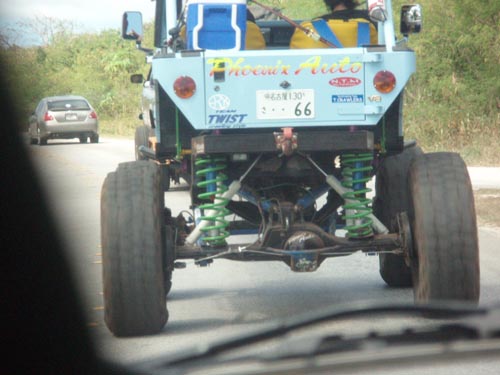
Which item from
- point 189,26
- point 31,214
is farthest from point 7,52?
point 189,26

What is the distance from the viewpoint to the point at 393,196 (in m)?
8.05

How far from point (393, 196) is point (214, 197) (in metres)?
1.37

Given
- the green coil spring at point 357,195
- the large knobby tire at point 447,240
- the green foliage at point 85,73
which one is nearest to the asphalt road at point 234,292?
the green coil spring at point 357,195

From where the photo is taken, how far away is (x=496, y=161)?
20.4 m

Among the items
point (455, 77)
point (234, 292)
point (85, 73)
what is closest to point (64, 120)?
point (455, 77)

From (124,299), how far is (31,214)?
29.5ft

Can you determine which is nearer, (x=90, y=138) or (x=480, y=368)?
(x=480, y=368)

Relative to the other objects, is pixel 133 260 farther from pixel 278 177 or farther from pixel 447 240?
pixel 447 240

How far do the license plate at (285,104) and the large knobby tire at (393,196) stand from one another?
103 centimetres

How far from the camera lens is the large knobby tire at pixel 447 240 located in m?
6.76

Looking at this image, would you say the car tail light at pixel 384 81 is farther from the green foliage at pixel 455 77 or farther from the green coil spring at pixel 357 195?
the green foliage at pixel 455 77

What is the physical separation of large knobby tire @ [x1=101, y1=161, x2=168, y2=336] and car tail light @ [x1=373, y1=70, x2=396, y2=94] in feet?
4.70

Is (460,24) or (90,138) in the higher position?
(460,24)

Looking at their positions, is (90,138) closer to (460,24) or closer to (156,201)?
(460,24)
